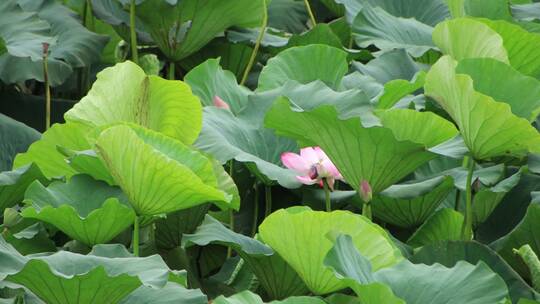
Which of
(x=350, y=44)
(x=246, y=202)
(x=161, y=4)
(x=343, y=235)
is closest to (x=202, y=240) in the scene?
(x=343, y=235)

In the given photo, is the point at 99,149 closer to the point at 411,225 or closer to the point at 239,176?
the point at 239,176

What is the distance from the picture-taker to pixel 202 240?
1.35m

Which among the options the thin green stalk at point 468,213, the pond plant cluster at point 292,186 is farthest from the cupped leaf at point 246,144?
the thin green stalk at point 468,213

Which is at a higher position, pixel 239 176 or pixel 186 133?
pixel 186 133

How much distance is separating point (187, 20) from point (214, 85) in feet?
1.59

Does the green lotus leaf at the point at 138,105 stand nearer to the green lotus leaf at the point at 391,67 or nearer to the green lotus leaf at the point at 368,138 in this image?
the green lotus leaf at the point at 368,138

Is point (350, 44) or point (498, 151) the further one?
point (350, 44)

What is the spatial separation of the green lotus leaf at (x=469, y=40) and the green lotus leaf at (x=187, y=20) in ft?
1.81

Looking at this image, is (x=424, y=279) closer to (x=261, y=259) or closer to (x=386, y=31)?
(x=261, y=259)

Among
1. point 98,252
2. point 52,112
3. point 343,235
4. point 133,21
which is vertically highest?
point 343,235

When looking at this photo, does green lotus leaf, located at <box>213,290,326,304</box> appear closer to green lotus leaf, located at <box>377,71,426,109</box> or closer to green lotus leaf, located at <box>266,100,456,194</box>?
green lotus leaf, located at <box>266,100,456,194</box>

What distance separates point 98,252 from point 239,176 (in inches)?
15.3

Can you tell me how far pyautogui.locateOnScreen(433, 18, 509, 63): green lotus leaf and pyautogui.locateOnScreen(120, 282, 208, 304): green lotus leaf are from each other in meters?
0.66

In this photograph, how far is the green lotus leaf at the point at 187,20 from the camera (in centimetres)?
221
